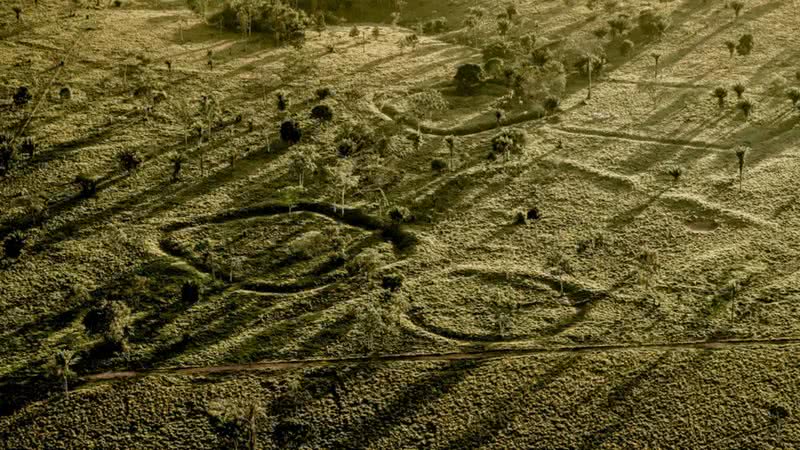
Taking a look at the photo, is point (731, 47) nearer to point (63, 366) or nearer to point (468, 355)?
point (468, 355)

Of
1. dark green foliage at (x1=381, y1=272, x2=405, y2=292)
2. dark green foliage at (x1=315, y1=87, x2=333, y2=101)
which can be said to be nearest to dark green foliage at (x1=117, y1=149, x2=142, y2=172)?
dark green foliage at (x1=315, y1=87, x2=333, y2=101)

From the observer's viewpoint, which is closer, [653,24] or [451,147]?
[451,147]

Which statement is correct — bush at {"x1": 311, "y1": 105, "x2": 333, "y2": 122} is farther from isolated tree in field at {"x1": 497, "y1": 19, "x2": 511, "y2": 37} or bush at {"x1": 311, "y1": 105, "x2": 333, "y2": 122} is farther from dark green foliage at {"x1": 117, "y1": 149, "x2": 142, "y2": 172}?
isolated tree in field at {"x1": 497, "y1": 19, "x2": 511, "y2": 37}

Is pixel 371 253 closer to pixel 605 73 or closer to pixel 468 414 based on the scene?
pixel 468 414

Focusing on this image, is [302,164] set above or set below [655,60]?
Answer: below

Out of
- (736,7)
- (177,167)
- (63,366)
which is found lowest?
(63,366)

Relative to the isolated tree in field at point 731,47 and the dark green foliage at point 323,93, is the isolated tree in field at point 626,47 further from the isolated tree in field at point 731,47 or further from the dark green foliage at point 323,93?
the dark green foliage at point 323,93

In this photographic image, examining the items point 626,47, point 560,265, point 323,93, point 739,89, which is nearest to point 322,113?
point 323,93
